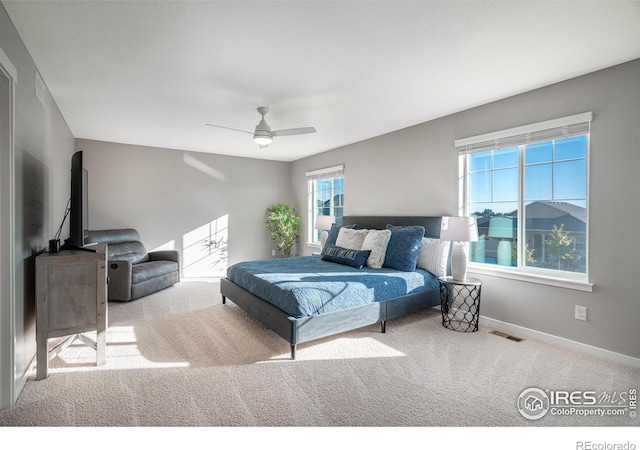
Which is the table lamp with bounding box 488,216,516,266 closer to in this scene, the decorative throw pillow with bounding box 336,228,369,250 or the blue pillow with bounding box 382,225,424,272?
the blue pillow with bounding box 382,225,424,272

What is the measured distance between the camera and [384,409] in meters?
2.03

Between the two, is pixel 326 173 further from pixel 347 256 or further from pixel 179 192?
pixel 179 192

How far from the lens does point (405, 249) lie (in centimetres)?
395

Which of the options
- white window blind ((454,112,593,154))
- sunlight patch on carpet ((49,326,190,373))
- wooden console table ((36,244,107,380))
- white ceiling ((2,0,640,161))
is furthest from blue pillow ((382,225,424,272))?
wooden console table ((36,244,107,380))

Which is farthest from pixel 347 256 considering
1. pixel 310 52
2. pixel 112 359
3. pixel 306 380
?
pixel 112 359

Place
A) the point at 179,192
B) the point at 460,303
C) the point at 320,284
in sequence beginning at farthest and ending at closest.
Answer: the point at 179,192
the point at 460,303
the point at 320,284

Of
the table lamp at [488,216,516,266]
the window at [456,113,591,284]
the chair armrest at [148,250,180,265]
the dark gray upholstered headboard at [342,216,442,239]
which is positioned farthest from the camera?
the chair armrest at [148,250,180,265]

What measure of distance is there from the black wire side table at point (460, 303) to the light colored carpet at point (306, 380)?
0.18 m

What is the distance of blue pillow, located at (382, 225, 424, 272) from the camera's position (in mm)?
3896

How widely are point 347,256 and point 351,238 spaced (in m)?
0.52

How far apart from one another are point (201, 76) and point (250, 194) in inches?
163

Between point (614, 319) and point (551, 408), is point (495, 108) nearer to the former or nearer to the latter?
point (614, 319)
